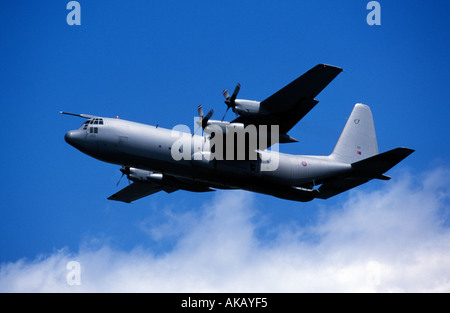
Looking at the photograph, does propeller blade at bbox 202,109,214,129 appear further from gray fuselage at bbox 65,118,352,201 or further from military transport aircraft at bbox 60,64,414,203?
gray fuselage at bbox 65,118,352,201

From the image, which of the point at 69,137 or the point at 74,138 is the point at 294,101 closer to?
the point at 74,138

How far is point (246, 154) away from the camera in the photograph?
23672 mm

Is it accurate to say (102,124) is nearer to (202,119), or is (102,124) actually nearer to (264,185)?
(202,119)

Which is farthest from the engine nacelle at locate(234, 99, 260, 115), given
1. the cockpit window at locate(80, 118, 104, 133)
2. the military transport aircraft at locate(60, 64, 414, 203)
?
the cockpit window at locate(80, 118, 104, 133)

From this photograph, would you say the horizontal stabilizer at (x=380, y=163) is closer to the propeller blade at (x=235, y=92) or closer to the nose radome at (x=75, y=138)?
the propeller blade at (x=235, y=92)

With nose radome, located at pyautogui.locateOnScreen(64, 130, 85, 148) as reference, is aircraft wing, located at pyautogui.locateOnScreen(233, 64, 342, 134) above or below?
above

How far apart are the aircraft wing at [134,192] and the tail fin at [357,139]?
32.8 ft

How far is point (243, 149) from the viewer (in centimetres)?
2352

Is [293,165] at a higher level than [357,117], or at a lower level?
lower

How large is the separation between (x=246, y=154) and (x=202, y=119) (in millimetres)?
2592

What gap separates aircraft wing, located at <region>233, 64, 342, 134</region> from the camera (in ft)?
68.3

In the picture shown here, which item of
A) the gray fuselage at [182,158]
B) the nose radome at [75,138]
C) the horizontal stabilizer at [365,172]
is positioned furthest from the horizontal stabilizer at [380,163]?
the nose radome at [75,138]

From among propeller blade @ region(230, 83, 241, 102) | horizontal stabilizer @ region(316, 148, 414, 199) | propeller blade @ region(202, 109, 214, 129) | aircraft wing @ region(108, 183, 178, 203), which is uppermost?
propeller blade @ region(230, 83, 241, 102)
